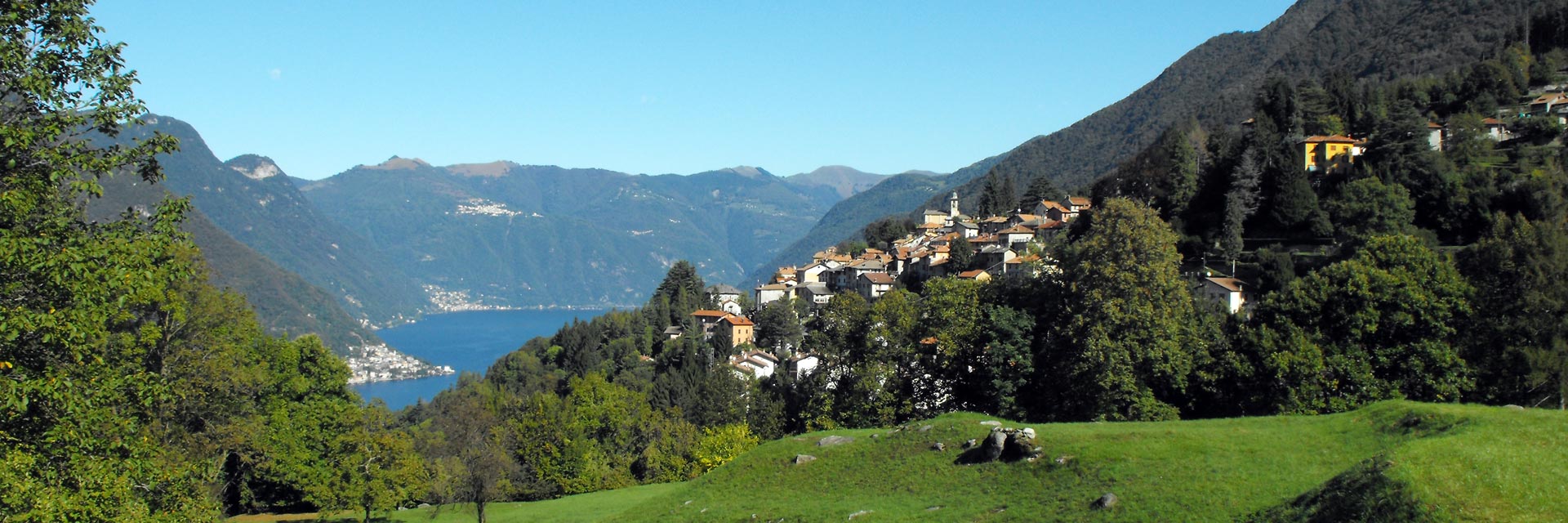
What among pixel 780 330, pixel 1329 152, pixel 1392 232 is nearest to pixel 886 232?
pixel 780 330

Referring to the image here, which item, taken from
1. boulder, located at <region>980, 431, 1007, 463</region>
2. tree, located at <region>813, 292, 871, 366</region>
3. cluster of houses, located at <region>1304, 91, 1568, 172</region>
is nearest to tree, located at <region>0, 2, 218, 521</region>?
boulder, located at <region>980, 431, 1007, 463</region>

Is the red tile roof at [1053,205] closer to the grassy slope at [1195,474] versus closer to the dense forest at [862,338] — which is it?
the dense forest at [862,338]

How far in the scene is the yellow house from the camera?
58156mm

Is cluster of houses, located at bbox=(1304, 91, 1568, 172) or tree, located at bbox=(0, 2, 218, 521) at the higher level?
cluster of houses, located at bbox=(1304, 91, 1568, 172)

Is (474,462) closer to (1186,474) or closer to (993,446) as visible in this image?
(993,446)

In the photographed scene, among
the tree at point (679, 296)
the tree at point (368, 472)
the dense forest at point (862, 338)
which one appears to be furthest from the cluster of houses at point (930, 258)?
the tree at point (368, 472)

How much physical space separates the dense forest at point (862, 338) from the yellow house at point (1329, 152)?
73 cm

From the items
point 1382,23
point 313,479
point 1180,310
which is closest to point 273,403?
point 313,479

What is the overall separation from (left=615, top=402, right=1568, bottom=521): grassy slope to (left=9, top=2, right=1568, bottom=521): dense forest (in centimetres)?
600

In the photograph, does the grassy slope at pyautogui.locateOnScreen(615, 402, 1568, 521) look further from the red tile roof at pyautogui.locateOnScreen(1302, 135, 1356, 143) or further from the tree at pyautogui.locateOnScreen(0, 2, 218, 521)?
the red tile roof at pyautogui.locateOnScreen(1302, 135, 1356, 143)

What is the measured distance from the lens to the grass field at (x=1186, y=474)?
13.2m

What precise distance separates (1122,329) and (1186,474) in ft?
40.2

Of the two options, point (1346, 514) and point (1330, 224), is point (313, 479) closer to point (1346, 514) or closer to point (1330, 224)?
point (1346, 514)

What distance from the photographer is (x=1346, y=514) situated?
13.4 metres
